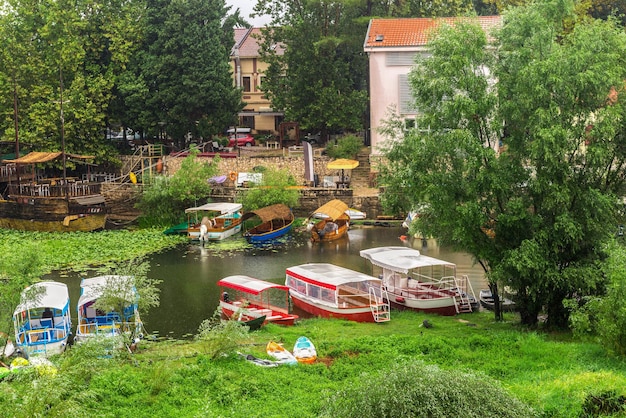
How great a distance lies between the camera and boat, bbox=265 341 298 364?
22444 millimetres

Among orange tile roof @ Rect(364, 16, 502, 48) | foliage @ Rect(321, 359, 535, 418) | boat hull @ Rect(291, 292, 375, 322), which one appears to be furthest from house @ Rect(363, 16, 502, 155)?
foliage @ Rect(321, 359, 535, 418)

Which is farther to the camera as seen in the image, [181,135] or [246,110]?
[246,110]

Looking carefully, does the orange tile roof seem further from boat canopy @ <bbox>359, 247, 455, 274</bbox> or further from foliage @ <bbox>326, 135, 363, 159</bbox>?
boat canopy @ <bbox>359, 247, 455, 274</bbox>

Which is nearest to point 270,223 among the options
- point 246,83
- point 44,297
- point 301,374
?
point 44,297

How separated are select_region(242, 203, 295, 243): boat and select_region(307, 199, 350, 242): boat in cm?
141

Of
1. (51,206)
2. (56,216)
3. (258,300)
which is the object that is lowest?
(258,300)

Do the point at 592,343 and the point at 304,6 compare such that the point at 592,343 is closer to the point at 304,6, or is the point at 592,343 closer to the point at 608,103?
the point at 608,103

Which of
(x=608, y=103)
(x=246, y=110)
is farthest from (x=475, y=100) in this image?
(x=246, y=110)

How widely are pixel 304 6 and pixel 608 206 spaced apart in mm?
32534

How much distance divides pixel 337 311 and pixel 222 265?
31.4ft

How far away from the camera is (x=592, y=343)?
2202 cm

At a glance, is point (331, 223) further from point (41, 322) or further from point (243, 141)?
point (41, 322)

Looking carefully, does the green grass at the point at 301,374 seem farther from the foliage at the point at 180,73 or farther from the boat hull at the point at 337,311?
the foliage at the point at 180,73

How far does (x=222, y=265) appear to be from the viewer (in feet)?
120
